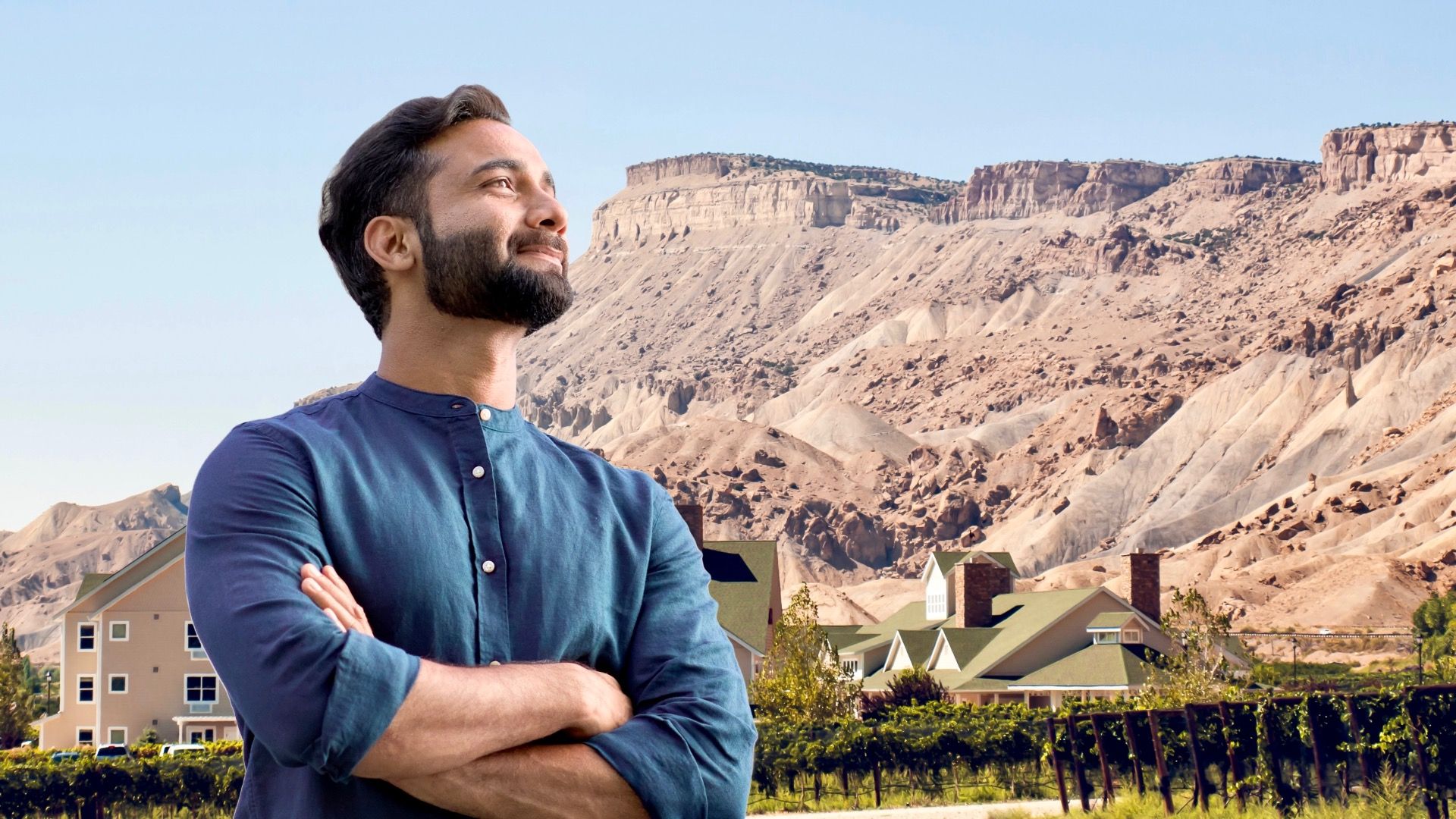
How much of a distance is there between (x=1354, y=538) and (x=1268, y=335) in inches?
1756

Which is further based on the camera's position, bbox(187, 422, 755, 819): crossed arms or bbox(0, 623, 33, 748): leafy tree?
bbox(0, 623, 33, 748): leafy tree

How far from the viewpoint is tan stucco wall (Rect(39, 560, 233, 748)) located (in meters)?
41.5

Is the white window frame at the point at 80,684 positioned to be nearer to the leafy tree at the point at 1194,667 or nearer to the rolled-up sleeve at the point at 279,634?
the leafy tree at the point at 1194,667

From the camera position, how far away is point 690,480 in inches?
5162

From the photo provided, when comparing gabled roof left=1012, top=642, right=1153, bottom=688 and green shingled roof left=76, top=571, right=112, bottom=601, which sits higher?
green shingled roof left=76, top=571, right=112, bottom=601

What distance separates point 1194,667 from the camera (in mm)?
36719

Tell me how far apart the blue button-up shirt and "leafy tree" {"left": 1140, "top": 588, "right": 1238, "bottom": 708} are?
1246 inches

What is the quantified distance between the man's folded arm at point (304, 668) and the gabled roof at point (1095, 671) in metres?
43.1

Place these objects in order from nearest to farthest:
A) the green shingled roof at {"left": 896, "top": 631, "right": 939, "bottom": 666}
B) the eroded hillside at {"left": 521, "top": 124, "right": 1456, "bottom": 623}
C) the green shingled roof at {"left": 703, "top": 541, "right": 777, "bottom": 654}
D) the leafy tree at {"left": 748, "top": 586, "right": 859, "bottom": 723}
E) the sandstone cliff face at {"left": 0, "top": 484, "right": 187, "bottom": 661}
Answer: the leafy tree at {"left": 748, "top": 586, "right": 859, "bottom": 723}
the green shingled roof at {"left": 703, "top": 541, "right": 777, "bottom": 654}
the green shingled roof at {"left": 896, "top": 631, "right": 939, "bottom": 666}
the eroded hillside at {"left": 521, "top": 124, "right": 1456, "bottom": 623}
the sandstone cliff face at {"left": 0, "top": 484, "right": 187, "bottom": 661}

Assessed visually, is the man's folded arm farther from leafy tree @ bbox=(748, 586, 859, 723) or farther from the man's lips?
leafy tree @ bbox=(748, 586, 859, 723)

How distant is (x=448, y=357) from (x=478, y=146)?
41 cm

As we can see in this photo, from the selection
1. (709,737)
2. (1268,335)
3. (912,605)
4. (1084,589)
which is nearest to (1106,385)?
(1268,335)

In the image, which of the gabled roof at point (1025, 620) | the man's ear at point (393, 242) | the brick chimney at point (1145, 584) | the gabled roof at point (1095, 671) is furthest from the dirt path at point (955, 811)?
the man's ear at point (393, 242)

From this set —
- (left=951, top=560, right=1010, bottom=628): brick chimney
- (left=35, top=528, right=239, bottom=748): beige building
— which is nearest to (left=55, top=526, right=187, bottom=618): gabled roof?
(left=35, top=528, right=239, bottom=748): beige building
